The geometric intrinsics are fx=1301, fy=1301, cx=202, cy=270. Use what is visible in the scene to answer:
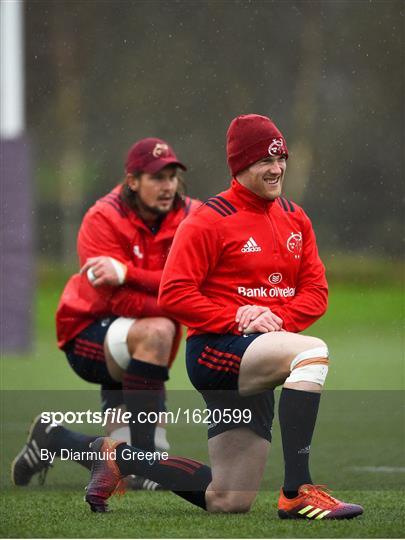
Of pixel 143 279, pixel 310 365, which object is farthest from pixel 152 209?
pixel 310 365

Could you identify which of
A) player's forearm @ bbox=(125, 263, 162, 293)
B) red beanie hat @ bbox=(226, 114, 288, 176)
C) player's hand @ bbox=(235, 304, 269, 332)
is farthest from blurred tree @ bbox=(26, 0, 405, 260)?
player's hand @ bbox=(235, 304, 269, 332)

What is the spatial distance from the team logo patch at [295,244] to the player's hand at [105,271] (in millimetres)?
1186

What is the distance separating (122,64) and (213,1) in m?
5.12

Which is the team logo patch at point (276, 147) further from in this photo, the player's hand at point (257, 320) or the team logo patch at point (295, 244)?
the player's hand at point (257, 320)

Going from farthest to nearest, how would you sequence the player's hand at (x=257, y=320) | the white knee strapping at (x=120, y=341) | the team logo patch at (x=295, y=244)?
the white knee strapping at (x=120, y=341) < the team logo patch at (x=295, y=244) < the player's hand at (x=257, y=320)

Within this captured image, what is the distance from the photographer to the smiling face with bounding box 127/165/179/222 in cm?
579

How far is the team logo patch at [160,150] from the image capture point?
5785 mm

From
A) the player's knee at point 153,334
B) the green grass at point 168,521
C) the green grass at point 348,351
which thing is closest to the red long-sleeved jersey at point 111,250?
the player's knee at point 153,334

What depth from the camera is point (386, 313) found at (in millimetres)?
12289

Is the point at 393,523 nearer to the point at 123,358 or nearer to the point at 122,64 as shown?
the point at 123,358

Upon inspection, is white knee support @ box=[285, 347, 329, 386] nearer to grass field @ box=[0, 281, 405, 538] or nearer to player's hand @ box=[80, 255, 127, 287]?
grass field @ box=[0, 281, 405, 538]

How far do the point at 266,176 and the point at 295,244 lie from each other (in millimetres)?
275

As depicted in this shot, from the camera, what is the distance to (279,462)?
237 inches

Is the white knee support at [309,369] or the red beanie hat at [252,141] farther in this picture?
the red beanie hat at [252,141]
